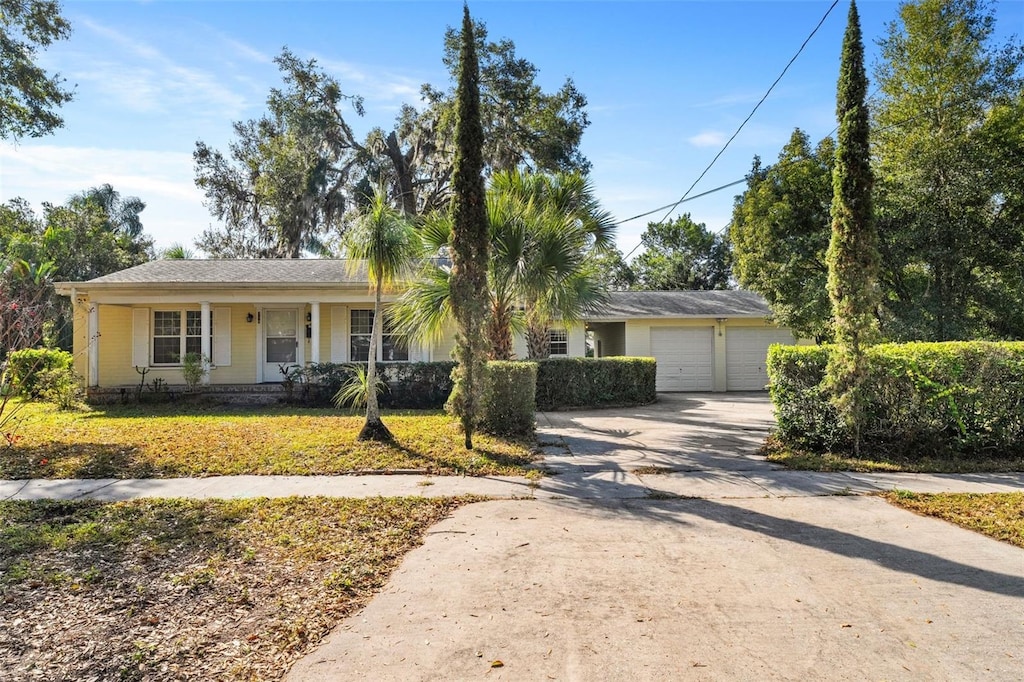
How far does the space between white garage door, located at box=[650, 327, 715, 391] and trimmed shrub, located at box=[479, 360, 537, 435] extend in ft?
35.0

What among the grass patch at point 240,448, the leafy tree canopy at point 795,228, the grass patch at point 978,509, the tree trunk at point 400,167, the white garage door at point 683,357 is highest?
the tree trunk at point 400,167

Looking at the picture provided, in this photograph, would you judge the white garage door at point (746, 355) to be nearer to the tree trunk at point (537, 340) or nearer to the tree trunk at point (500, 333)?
the tree trunk at point (537, 340)

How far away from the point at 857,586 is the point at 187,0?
11.6 meters

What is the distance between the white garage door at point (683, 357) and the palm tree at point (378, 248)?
12201 millimetres

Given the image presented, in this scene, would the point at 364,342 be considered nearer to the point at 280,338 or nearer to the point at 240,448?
the point at 280,338

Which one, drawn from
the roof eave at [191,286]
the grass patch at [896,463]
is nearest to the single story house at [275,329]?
the roof eave at [191,286]

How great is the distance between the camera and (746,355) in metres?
18.9

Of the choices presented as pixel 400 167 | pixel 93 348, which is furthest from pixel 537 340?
pixel 400 167

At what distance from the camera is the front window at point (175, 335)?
605 inches

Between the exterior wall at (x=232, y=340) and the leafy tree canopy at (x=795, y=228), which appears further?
the exterior wall at (x=232, y=340)

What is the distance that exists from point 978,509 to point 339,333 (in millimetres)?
14072

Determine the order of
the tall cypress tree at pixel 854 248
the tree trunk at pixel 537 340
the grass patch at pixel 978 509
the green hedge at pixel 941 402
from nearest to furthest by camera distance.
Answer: the grass patch at pixel 978 509
the green hedge at pixel 941 402
the tall cypress tree at pixel 854 248
the tree trunk at pixel 537 340

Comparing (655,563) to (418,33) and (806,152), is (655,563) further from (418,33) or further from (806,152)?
(806,152)

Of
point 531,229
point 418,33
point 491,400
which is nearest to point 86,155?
point 418,33
